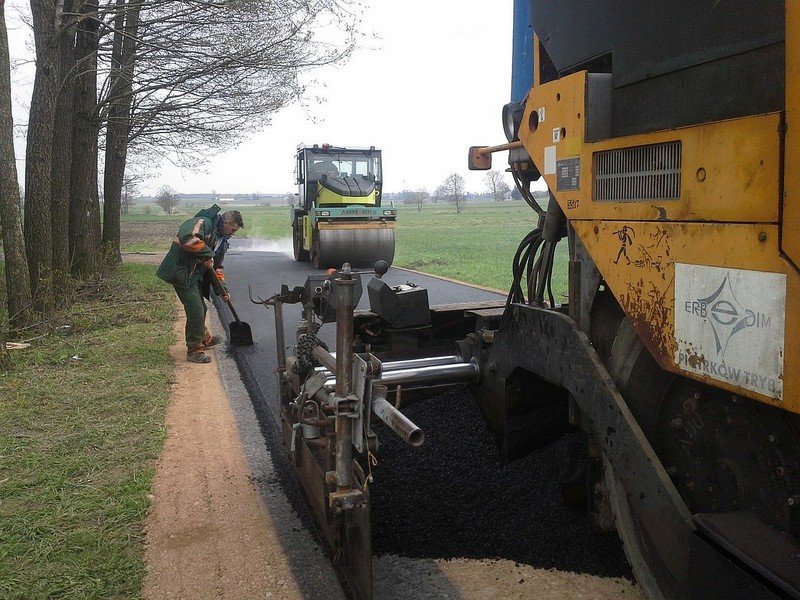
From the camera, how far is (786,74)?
1.85m

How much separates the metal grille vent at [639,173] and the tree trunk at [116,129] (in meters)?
10.9

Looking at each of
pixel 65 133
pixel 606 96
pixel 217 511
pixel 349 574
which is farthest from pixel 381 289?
pixel 65 133

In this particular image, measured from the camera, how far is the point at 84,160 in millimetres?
13055

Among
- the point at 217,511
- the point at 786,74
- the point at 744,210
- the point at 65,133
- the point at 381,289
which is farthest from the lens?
the point at 65,133

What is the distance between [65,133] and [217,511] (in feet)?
30.7

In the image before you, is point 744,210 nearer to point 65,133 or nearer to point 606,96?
point 606,96

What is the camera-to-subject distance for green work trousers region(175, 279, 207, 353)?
7699 mm

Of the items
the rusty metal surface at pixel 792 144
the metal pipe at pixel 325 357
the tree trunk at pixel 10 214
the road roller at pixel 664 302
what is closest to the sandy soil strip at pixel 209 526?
the road roller at pixel 664 302

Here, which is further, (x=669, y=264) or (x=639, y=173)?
(x=639, y=173)

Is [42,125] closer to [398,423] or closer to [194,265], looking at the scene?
[194,265]

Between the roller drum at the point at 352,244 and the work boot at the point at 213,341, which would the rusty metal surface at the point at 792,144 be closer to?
the work boot at the point at 213,341

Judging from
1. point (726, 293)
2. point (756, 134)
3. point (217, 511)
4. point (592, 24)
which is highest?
point (592, 24)

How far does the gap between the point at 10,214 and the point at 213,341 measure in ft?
9.02

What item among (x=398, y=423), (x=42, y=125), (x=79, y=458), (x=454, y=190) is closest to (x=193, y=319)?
(x=79, y=458)
